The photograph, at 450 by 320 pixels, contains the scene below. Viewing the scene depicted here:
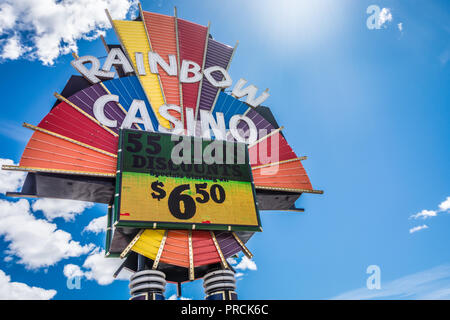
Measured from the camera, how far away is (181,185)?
1197 centimetres

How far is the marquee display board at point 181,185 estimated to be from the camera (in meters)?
11.0

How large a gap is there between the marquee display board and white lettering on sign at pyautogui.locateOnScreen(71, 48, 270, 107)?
333 centimetres

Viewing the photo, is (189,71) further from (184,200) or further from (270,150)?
(184,200)

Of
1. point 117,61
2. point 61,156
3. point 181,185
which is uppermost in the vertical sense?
point 117,61

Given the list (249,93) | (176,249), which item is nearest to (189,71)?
(249,93)

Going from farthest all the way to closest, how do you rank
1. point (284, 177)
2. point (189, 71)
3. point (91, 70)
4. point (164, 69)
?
point (189, 71)
point (164, 69)
point (91, 70)
point (284, 177)

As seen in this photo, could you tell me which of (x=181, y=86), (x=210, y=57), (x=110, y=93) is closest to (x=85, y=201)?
(x=110, y=93)

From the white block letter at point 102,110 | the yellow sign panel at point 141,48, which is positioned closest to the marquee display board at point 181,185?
the white block letter at point 102,110

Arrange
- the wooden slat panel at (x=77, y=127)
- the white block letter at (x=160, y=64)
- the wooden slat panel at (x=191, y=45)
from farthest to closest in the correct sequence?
the wooden slat panel at (x=191, y=45) < the white block letter at (x=160, y=64) < the wooden slat panel at (x=77, y=127)

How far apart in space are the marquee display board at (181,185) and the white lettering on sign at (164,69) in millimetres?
3335

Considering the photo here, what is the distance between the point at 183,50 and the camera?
16469 millimetres

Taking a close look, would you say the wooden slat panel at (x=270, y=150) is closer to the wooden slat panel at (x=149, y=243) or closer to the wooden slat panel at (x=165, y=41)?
the wooden slat panel at (x=165, y=41)

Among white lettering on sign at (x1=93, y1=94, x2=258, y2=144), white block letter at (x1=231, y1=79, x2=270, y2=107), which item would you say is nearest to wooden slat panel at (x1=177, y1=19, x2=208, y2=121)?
white lettering on sign at (x1=93, y1=94, x2=258, y2=144)

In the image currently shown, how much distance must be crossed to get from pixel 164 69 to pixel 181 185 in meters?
5.90
